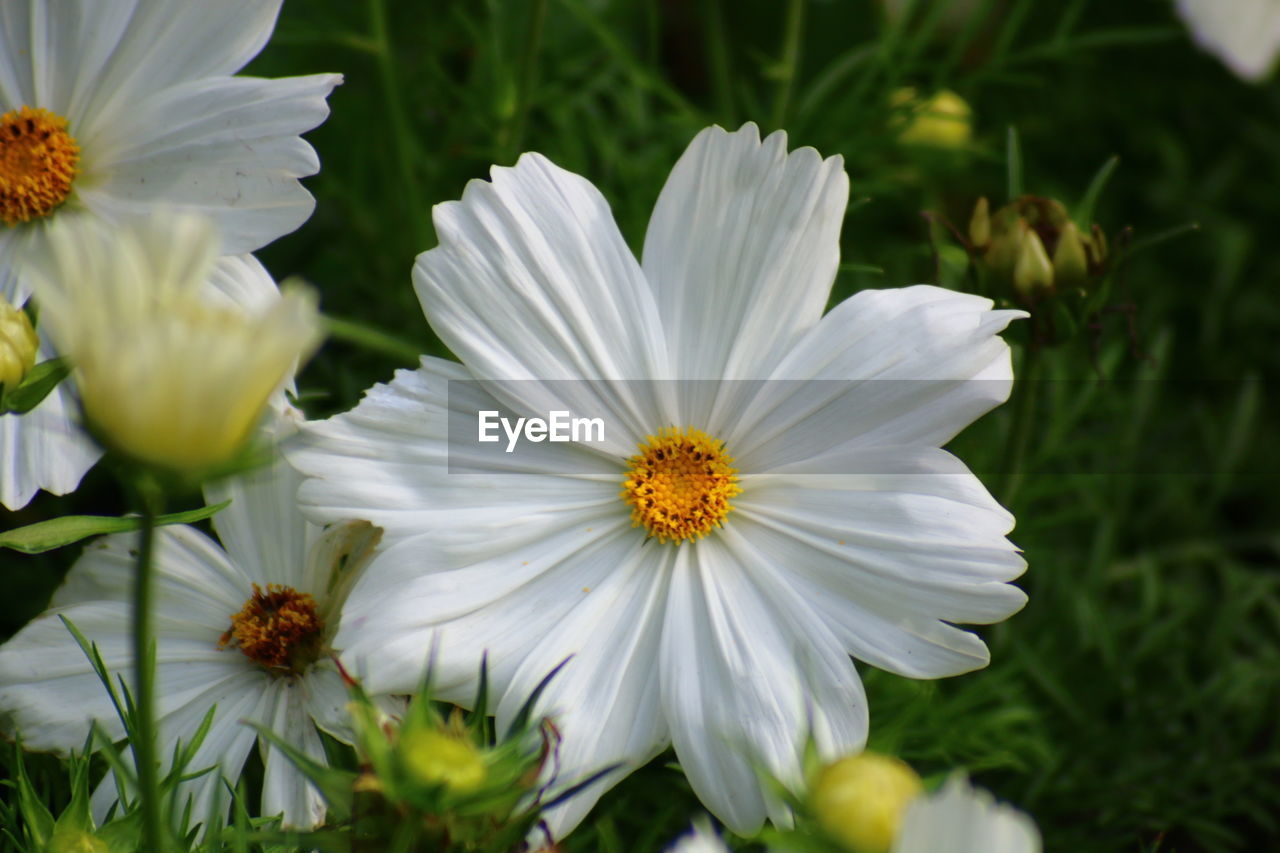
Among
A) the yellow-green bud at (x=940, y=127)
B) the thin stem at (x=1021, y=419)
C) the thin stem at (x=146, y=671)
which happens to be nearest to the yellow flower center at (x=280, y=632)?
the thin stem at (x=146, y=671)

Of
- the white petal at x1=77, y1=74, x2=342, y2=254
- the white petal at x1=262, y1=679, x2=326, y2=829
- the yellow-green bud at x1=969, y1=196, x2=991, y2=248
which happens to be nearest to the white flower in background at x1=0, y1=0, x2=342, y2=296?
the white petal at x1=77, y1=74, x2=342, y2=254

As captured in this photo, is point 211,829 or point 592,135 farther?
point 592,135

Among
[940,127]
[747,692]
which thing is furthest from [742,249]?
[940,127]

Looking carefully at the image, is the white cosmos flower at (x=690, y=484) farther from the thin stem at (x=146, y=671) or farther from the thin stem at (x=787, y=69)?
the thin stem at (x=787, y=69)

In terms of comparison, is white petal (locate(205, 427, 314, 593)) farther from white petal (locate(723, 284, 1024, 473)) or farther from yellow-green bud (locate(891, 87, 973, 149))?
yellow-green bud (locate(891, 87, 973, 149))

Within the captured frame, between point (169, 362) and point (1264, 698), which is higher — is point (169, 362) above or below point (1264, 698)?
above

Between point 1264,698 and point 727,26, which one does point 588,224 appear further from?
point 727,26

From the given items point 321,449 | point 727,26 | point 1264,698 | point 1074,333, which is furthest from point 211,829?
point 727,26

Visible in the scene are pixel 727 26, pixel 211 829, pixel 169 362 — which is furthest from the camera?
pixel 727 26
